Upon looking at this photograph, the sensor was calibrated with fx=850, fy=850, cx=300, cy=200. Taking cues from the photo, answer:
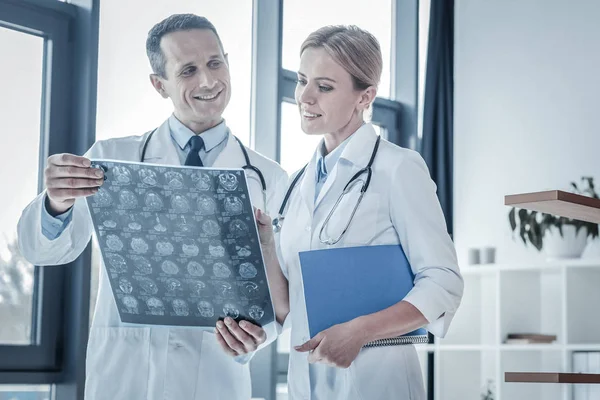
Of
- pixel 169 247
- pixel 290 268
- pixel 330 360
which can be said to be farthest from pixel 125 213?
pixel 330 360

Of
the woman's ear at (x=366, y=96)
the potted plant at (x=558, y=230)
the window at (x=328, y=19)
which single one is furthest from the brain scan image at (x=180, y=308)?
the potted plant at (x=558, y=230)

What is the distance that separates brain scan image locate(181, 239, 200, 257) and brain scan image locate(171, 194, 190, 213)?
0.21 feet

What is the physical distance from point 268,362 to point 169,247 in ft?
6.50

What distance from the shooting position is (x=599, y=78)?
4.04m

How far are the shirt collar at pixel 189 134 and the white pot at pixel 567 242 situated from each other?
2185 mm

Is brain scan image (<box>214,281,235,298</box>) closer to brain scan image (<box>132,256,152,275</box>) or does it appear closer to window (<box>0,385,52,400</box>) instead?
brain scan image (<box>132,256,152,275</box>)

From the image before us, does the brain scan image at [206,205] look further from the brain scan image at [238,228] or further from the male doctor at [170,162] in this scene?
the male doctor at [170,162]

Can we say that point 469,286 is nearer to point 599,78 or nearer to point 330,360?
point 599,78

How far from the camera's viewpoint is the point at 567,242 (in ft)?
12.3

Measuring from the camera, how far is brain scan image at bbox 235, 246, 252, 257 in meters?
1.56

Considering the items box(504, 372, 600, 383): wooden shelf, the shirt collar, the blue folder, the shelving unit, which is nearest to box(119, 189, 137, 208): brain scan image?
the blue folder

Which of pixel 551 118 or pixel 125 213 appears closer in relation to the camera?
pixel 125 213

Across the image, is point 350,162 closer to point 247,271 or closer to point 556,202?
point 247,271

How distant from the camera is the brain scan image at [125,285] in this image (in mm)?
1701
